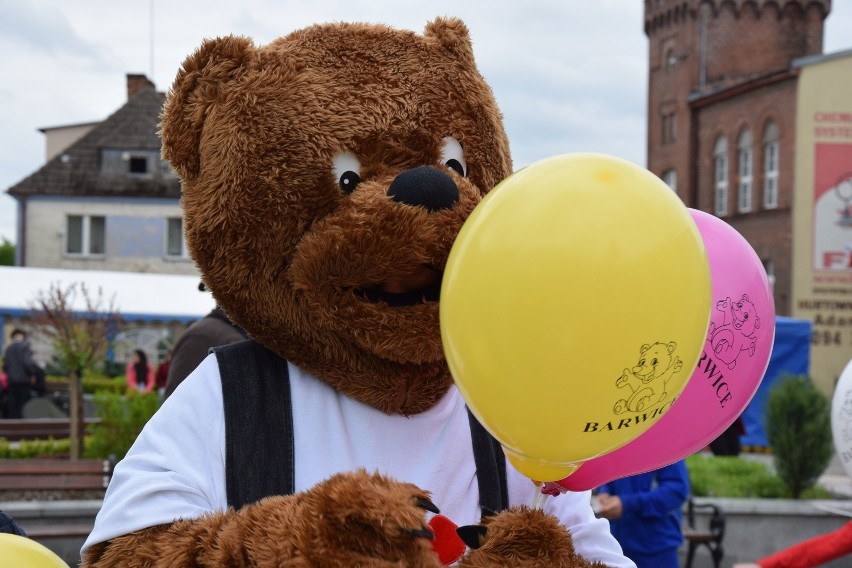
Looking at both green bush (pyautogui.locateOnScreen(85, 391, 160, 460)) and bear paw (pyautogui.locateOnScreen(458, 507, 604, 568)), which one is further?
green bush (pyautogui.locateOnScreen(85, 391, 160, 460))

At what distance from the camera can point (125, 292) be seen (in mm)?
18500

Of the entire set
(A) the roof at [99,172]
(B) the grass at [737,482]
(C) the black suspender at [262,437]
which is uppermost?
(A) the roof at [99,172]

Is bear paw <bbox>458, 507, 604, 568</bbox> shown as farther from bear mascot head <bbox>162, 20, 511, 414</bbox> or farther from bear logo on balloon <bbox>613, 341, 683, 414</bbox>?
bear mascot head <bbox>162, 20, 511, 414</bbox>

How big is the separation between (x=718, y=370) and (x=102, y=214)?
2944 cm

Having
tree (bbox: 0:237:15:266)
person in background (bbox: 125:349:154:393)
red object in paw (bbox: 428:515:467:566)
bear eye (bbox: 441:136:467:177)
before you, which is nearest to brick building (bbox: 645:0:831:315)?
person in background (bbox: 125:349:154:393)

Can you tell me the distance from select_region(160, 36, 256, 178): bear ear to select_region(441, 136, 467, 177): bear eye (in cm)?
44

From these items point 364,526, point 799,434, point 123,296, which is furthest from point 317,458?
point 123,296

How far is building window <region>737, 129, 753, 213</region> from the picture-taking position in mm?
28422

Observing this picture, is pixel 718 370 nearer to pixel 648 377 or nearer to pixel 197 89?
pixel 648 377

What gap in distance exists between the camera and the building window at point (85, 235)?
29.1 metres

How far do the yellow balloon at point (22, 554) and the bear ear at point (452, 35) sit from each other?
1308 millimetres

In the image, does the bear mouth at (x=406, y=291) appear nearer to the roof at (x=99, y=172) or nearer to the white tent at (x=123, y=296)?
the white tent at (x=123, y=296)

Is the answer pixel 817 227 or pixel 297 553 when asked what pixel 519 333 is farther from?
pixel 817 227

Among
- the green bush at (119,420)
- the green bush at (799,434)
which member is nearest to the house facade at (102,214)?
the green bush at (119,420)
